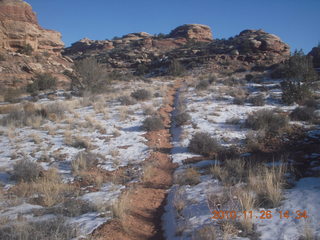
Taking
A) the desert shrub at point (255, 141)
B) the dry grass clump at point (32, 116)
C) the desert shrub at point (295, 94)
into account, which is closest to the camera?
the desert shrub at point (255, 141)

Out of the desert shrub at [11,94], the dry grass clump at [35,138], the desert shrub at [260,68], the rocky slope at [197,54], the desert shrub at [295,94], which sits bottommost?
the dry grass clump at [35,138]

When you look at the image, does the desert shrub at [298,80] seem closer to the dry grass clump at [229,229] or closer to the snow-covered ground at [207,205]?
the snow-covered ground at [207,205]

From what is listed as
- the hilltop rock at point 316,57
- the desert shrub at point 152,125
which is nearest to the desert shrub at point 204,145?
the desert shrub at point 152,125

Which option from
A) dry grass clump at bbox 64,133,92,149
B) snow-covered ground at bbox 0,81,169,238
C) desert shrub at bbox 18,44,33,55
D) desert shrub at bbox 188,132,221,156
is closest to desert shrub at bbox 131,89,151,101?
snow-covered ground at bbox 0,81,169,238

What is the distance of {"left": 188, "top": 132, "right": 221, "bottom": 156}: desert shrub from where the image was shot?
677 centimetres

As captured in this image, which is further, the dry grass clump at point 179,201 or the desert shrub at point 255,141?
the desert shrub at point 255,141

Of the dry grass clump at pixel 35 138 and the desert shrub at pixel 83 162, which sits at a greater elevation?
the dry grass clump at pixel 35 138

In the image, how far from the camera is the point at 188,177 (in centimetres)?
506

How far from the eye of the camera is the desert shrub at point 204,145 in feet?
22.2

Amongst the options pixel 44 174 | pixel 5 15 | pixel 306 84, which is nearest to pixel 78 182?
pixel 44 174

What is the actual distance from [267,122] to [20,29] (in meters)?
27.1

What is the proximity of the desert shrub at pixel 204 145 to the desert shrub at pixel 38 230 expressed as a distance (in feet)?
14.4

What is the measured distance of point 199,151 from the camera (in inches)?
269

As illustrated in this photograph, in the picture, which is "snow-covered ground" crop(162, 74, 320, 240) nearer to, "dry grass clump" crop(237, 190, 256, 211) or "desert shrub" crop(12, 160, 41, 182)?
"dry grass clump" crop(237, 190, 256, 211)
